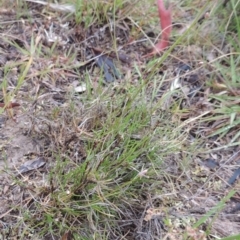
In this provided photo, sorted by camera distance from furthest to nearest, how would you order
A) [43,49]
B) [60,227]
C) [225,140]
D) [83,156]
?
[43,49] < [225,140] < [83,156] < [60,227]

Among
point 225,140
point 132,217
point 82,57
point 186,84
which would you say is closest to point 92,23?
point 82,57

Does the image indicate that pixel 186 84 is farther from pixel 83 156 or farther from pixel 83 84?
pixel 83 156

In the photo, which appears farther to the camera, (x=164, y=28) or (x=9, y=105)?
(x=164, y=28)

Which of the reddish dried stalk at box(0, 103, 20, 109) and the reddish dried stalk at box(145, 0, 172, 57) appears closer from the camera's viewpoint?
the reddish dried stalk at box(0, 103, 20, 109)

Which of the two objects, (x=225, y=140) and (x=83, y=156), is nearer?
(x=83, y=156)

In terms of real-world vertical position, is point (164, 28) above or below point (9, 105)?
above

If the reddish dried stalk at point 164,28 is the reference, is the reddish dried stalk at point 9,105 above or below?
below

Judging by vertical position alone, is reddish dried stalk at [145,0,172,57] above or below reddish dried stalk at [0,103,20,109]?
above

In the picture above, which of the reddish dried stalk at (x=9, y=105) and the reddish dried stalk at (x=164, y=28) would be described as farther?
the reddish dried stalk at (x=164, y=28)
